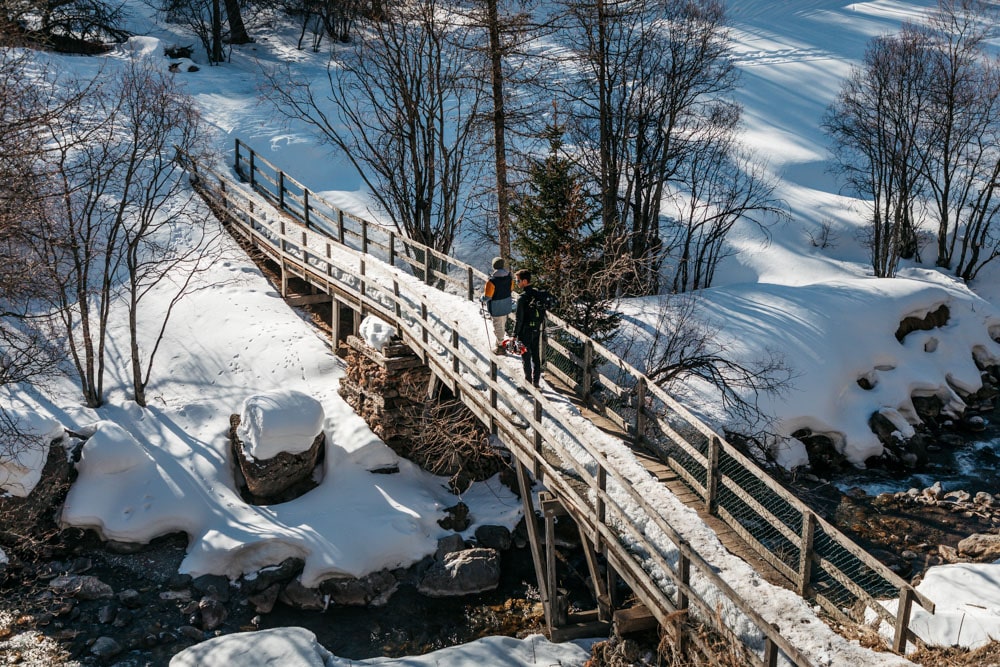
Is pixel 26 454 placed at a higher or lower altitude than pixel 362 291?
lower

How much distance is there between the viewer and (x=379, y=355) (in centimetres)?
1789

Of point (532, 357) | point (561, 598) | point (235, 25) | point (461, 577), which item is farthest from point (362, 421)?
point (235, 25)

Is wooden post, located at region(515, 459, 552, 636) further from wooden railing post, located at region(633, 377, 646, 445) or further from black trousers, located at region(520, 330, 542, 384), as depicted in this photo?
wooden railing post, located at region(633, 377, 646, 445)

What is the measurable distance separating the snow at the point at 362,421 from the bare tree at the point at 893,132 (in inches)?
47.2

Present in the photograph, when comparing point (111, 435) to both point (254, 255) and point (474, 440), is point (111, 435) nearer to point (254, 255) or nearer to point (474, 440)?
point (474, 440)

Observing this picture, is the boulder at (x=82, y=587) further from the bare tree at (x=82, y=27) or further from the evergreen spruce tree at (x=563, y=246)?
the bare tree at (x=82, y=27)

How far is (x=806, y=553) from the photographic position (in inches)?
365

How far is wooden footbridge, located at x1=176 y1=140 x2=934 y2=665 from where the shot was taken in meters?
8.92

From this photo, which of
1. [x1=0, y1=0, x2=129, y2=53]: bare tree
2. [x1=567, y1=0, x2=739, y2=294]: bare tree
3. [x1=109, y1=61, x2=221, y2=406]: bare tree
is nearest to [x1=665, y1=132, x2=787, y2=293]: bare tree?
[x1=567, y1=0, x2=739, y2=294]: bare tree

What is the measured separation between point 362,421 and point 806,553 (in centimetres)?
1115

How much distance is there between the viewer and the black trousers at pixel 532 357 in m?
12.6

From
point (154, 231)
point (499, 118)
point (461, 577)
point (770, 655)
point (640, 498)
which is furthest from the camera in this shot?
point (154, 231)

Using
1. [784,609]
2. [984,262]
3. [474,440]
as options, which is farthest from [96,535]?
[984,262]

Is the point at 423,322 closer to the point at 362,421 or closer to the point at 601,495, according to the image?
the point at 362,421
